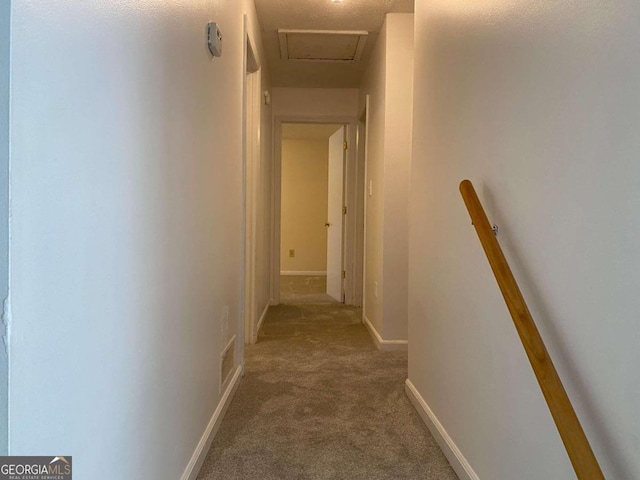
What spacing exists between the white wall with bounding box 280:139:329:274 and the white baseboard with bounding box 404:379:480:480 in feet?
18.0

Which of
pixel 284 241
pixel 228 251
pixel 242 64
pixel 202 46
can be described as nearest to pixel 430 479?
pixel 228 251

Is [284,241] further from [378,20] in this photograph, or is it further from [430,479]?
[430,479]

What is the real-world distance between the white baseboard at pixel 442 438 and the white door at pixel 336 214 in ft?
9.81

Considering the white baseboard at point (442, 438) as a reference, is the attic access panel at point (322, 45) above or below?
above

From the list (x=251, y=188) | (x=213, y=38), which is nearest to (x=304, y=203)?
(x=251, y=188)

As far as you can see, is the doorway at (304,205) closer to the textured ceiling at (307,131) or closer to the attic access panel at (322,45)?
the textured ceiling at (307,131)

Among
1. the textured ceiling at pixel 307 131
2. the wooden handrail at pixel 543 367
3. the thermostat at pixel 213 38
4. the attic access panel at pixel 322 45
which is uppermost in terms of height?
the attic access panel at pixel 322 45

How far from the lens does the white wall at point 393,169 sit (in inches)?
127

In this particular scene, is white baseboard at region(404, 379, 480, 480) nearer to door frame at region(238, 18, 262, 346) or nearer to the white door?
door frame at region(238, 18, 262, 346)

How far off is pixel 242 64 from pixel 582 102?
6.61ft

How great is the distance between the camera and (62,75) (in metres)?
0.73

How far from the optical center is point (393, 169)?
3.31 m

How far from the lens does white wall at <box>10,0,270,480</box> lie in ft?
2.14

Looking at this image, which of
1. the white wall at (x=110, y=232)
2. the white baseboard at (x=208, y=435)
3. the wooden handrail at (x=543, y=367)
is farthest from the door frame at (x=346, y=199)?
the wooden handrail at (x=543, y=367)
